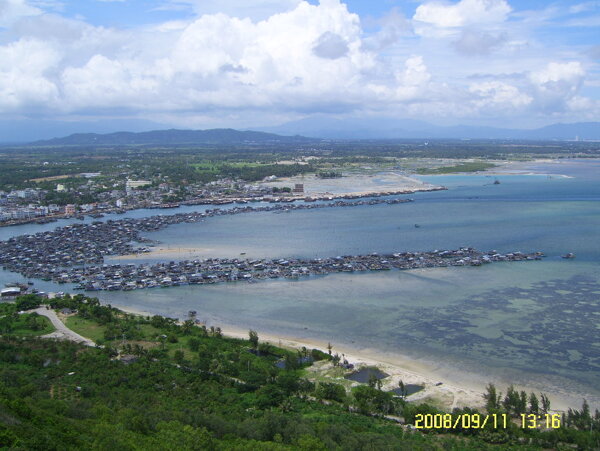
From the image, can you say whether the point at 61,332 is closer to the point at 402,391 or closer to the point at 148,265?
the point at 148,265

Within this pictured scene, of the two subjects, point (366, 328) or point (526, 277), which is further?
point (526, 277)

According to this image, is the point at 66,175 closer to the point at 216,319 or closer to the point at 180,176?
the point at 180,176

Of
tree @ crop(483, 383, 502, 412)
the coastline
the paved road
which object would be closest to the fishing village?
the paved road

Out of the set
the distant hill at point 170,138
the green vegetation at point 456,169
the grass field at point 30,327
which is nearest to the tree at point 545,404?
the grass field at point 30,327

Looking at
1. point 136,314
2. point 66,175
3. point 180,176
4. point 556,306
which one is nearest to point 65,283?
point 136,314

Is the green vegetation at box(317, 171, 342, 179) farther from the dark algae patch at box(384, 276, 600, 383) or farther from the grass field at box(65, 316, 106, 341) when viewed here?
the grass field at box(65, 316, 106, 341)

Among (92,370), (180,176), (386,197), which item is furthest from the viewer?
(180,176)
